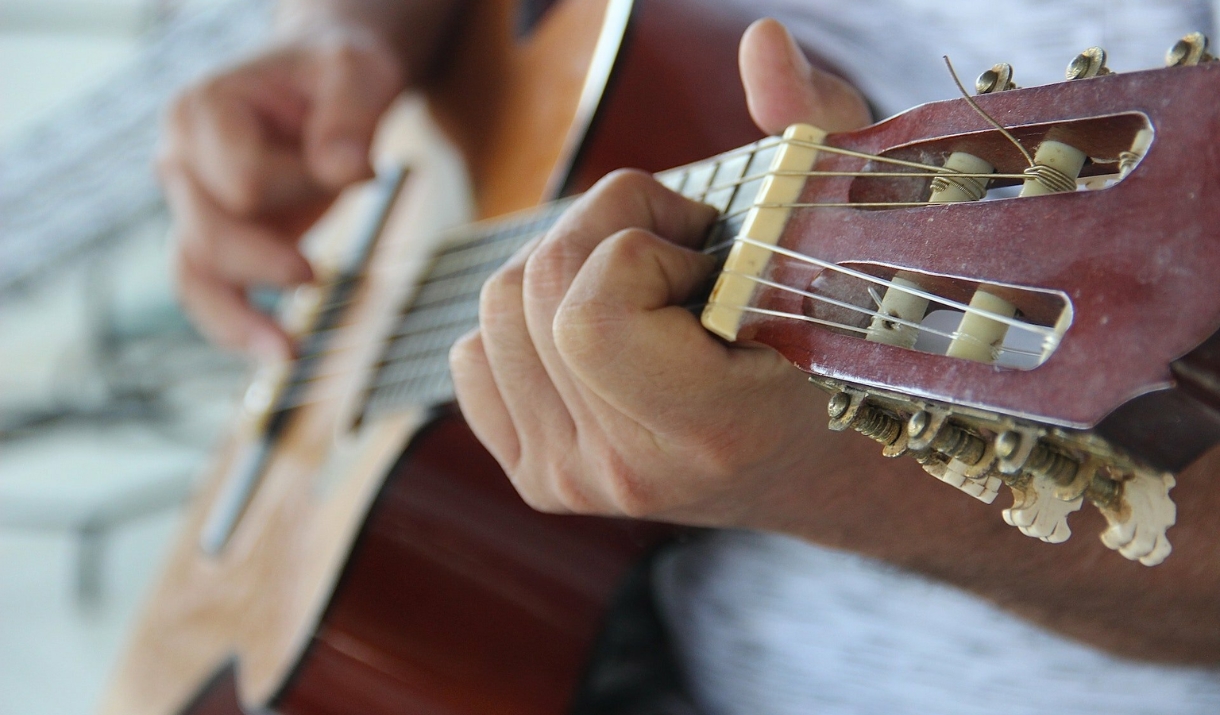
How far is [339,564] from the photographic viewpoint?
2.23 feet

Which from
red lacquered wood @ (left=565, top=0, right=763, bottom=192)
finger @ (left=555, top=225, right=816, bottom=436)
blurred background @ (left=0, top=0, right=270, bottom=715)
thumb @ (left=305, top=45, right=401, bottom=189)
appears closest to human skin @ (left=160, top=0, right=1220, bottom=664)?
finger @ (left=555, top=225, right=816, bottom=436)

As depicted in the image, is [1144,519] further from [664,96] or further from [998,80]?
[664,96]

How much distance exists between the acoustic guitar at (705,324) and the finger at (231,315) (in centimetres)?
3

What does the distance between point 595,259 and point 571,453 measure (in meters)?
0.12

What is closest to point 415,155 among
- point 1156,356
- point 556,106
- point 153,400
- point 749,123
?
point 556,106

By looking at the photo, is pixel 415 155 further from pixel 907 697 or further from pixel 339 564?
pixel 907 697

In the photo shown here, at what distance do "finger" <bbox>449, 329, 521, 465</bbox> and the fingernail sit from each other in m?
0.53

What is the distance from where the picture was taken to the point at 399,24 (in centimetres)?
93

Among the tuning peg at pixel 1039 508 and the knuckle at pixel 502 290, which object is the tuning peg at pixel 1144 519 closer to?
the tuning peg at pixel 1039 508

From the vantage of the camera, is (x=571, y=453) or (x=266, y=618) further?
(x=266, y=618)

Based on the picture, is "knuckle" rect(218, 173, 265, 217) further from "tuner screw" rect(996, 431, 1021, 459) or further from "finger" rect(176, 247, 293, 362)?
"tuner screw" rect(996, 431, 1021, 459)

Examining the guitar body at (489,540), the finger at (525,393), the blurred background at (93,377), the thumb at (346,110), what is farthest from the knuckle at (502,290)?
the blurred background at (93,377)

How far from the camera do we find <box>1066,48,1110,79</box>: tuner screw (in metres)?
0.31

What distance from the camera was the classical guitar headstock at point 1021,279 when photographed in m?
0.27
